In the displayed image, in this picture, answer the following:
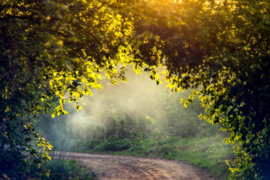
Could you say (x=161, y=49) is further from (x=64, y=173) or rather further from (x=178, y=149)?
(x=178, y=149)

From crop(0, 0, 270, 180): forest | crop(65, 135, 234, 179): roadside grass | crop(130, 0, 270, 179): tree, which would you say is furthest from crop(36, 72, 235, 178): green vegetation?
crop(130, 0, 270, 179): tree

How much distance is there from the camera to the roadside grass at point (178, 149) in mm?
13328

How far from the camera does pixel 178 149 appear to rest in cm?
1894

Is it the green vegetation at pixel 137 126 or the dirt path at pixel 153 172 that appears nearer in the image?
the dirt path at pixel 153 172

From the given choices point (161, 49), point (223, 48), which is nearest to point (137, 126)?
point (161, 49)

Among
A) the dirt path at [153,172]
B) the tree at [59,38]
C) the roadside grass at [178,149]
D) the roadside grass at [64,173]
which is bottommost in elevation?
the roadside grass at [64,173]

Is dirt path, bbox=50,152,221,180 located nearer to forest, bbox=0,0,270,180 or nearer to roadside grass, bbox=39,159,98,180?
roadside grass, bbox=39,159,98,180

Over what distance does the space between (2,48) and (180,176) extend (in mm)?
9427

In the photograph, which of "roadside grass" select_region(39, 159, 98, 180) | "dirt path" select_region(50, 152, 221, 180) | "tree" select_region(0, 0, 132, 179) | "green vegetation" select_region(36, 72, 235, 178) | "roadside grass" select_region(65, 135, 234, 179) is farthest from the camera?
"green vegetation" select_region(36, 72, 235, 178)

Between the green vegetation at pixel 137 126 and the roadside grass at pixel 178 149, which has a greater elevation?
the green vegetation at pixel 137 126

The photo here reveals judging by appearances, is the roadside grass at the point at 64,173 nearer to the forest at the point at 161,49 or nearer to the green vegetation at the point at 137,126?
the forest at the point at 161,49

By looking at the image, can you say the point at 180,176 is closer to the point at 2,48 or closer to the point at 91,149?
the point at 2,48

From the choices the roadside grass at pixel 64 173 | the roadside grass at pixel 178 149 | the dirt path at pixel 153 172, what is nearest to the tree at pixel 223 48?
the dirt path at pixel 153 172

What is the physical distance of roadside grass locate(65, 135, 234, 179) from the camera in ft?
43.7
